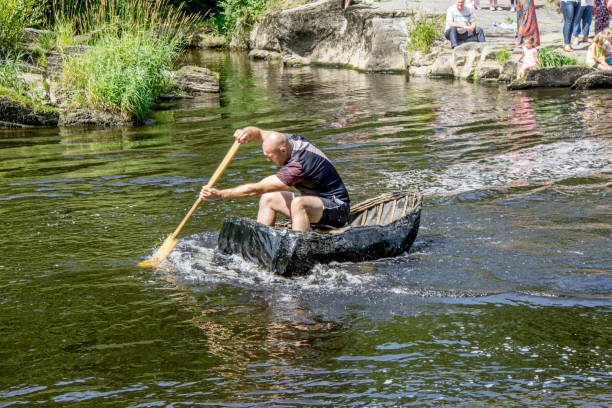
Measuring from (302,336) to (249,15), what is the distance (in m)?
29.3

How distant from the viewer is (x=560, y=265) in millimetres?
6262

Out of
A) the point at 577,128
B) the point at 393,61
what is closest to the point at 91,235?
the point at 577,128

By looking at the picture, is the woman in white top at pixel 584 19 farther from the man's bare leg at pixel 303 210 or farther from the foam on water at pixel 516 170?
the man's bare leg at pixel 303 210

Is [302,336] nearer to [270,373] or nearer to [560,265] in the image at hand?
[270,373]

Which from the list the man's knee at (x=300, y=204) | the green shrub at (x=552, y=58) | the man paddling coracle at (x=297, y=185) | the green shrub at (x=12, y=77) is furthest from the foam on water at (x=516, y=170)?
the green shrub at (x=12, y=77)

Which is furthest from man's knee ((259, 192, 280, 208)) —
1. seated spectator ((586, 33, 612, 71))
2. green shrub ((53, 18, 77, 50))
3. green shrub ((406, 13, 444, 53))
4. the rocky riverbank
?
green shrub ((406, 13, 444, 53))

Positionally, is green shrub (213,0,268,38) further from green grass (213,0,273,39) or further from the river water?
the river water

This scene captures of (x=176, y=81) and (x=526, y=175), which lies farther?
(x=176, y=81)

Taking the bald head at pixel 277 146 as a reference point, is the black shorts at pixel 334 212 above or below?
below

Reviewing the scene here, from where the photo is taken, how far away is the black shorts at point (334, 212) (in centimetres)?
670

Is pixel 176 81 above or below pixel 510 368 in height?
above

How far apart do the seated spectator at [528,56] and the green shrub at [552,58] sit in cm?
21

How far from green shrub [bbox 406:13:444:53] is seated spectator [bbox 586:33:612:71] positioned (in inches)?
226

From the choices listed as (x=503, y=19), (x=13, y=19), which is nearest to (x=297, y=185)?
(x=13, y=19)
